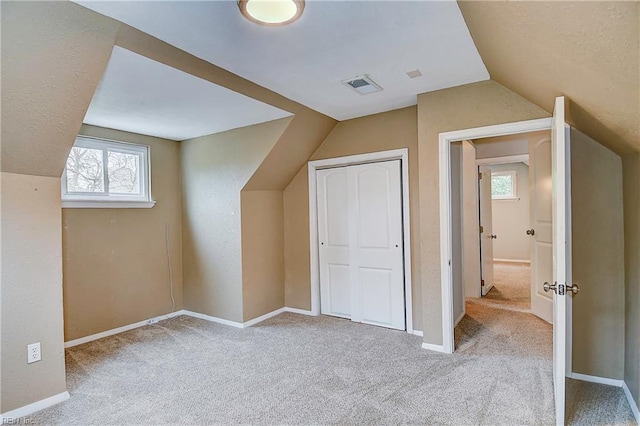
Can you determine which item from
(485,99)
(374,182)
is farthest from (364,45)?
(374,182)

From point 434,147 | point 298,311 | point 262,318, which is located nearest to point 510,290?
point 298,311

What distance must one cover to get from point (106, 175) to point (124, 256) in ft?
3.10

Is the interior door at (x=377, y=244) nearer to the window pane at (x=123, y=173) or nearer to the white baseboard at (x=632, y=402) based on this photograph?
the white baseboard at (x=632, y=402)

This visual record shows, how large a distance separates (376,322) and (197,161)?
117 inches

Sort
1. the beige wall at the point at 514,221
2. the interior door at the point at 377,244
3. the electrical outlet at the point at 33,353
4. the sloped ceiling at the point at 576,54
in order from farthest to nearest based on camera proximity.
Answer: the beige wall at the point at 514,221 → the interior door at the point at 377,244 → the electrical outlet at the point at 33,353 → the sloped ceiling at the point at 576,54

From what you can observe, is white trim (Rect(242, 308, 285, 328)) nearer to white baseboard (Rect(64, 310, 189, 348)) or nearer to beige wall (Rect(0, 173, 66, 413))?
white baseboard (Rect(64, 310, 189, 348))

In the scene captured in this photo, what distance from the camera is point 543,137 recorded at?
3.94m

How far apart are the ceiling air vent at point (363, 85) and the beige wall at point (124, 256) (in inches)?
107

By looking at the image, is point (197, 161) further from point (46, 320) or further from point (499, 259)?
point (499, 259)

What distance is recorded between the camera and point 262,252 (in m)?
4.25

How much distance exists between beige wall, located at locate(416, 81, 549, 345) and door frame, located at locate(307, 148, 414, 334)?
1.54ft

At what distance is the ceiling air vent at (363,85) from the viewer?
280cm

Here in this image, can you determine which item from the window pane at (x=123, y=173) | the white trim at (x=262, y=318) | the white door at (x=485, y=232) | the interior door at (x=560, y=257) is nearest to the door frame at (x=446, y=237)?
the interior door at (x=560, y=257)

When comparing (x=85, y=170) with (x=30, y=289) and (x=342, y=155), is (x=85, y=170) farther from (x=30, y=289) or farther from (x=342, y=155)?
(x=342, y=155)
